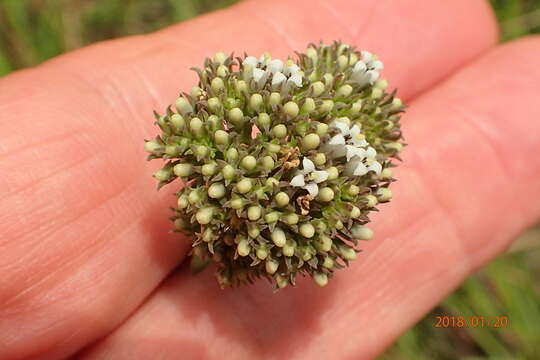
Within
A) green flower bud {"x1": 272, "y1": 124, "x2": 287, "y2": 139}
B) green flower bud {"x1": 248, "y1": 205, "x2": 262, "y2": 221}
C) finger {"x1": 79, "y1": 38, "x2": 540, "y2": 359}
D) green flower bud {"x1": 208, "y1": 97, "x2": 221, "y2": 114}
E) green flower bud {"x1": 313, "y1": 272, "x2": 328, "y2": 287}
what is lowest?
finger {"x1": 79, "y1": 38, "x2": 540, "y2": 359}

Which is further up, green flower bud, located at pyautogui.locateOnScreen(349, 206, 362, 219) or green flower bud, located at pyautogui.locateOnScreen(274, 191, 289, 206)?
green flower bud, located at pyautogui.locateOnScreen(274, 191, 289, 206)

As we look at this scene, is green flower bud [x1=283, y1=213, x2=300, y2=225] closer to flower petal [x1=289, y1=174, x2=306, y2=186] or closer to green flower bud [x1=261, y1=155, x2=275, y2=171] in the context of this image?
flower petal [x1=289, y1=174, x2=306, y2=186]

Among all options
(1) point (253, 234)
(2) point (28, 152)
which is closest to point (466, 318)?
(1) point (253, 234)

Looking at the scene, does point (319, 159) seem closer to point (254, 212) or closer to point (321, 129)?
point (321, 129)

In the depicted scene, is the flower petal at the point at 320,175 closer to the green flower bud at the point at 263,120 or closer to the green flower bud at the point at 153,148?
the green flower bud at the point at 263,120

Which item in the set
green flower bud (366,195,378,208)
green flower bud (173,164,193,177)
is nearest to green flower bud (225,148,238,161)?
green flower bud (173,164,193,177)

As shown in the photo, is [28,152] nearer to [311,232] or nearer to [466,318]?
[311,232]

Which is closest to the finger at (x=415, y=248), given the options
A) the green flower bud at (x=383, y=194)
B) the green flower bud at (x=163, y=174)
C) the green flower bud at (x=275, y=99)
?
the green flower bud at (x=383, y=194)
